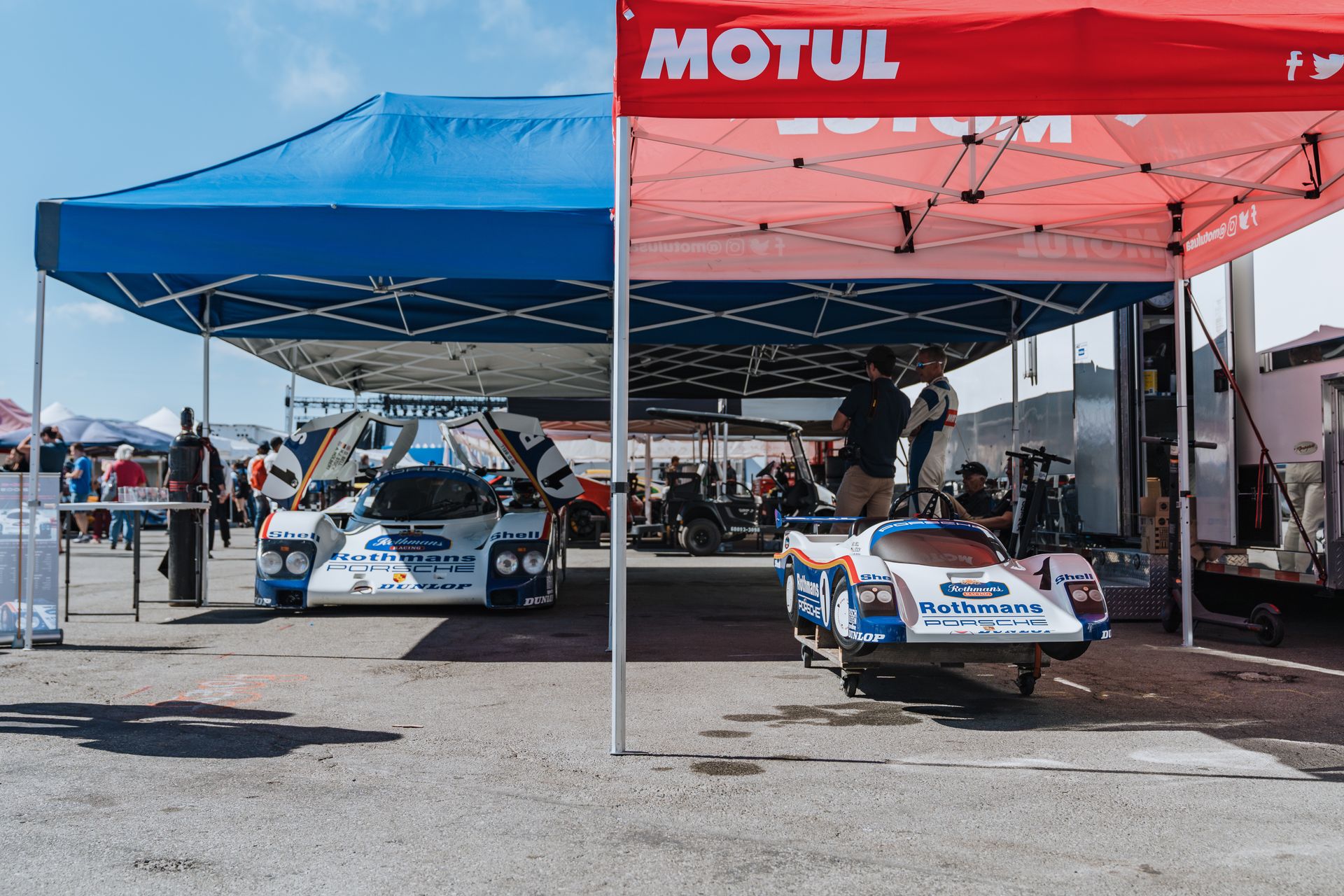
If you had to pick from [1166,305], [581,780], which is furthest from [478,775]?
[1166,305]

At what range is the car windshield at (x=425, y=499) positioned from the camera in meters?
9.75

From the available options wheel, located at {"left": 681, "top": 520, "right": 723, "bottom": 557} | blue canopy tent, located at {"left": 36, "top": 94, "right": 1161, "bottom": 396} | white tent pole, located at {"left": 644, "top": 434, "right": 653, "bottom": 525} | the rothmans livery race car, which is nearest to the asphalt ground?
the rothmans livery race car

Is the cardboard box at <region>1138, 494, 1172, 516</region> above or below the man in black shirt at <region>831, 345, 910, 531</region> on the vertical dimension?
below

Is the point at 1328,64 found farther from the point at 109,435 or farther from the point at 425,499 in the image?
the point at 109,435

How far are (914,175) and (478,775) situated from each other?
4815 mm

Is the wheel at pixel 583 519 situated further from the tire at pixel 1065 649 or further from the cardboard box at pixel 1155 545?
the tire at pixel 1065 649

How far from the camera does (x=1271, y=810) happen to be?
143 inches

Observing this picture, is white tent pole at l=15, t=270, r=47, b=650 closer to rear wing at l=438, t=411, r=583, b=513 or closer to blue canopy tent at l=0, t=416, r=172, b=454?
rear wing at l=438, t=411, r=583, b=513

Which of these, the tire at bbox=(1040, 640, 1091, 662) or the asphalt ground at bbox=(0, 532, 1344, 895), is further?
the tire at bbox=(1040, 640, 1091, 662)

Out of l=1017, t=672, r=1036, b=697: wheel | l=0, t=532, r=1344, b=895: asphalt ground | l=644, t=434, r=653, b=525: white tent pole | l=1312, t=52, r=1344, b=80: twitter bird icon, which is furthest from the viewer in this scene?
l=644, t=434, r=653, b=525: white tent pole

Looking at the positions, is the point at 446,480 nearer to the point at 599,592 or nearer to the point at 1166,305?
the point at 599,592

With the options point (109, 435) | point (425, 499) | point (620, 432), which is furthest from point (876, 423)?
point (109, 435)

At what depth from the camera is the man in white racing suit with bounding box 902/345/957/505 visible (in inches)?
317

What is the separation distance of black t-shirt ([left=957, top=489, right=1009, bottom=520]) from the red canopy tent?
169 centimetres
